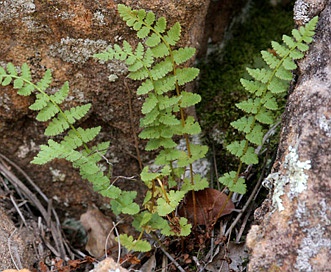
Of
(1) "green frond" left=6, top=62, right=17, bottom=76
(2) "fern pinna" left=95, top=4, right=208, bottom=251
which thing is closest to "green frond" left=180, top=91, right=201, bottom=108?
(2) "fern pinna" left=95, top=4, right=208, bottom=251

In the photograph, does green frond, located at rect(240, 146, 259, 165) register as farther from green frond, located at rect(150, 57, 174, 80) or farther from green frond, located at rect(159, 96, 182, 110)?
green frond, located at rect(150, 57, 174, 80)

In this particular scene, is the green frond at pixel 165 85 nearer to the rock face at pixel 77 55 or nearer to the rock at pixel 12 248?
the rock face at pixel 77 55

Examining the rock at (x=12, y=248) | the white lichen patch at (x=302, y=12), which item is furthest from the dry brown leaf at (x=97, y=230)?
the white lichen patch at (x=302, y=12)

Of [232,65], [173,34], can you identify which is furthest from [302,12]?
[232,65]

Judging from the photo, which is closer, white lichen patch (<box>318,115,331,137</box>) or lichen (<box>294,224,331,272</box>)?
lichen (<box>294,224,331,272</box>)

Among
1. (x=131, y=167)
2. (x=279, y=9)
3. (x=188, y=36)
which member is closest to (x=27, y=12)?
(x=188, y=36)

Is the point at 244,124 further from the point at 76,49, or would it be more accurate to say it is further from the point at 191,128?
the point at 76,49

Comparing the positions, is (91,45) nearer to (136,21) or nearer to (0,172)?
(136,21)
